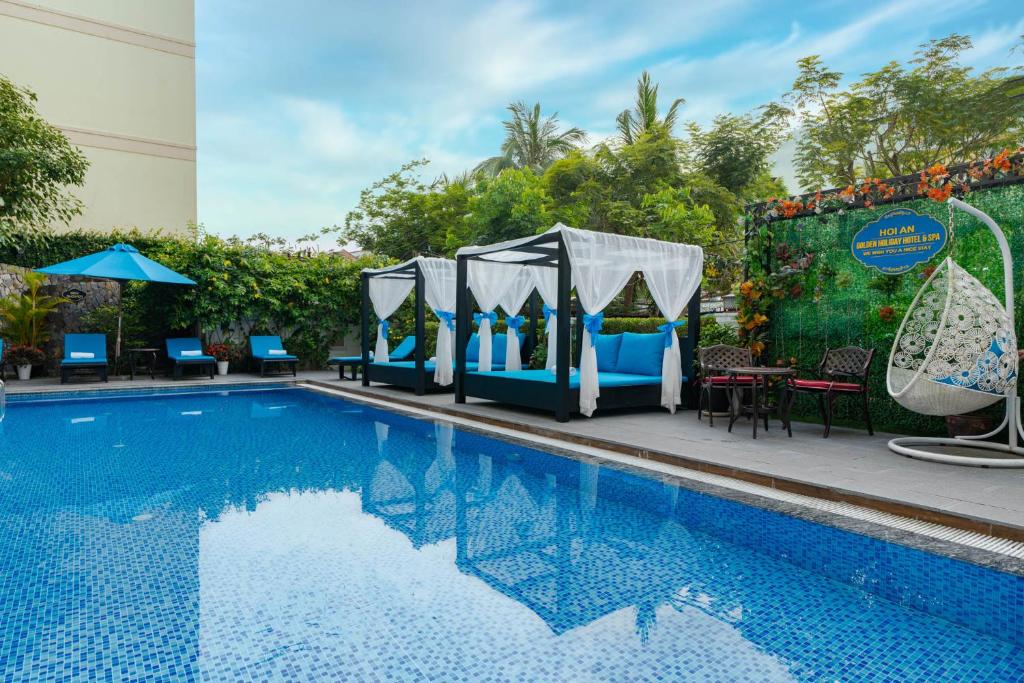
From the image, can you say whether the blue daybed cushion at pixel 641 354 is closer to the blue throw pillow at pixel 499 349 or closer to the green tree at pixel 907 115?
the blue throw pillow at pixel 499 349

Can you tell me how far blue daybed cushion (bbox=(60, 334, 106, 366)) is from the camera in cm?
1033

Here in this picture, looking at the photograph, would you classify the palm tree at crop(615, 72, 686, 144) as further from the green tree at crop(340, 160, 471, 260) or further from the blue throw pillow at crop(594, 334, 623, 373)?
the blue throw pillow at crop(594, 334, 623, 373)

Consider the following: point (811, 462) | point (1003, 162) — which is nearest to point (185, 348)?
point (811, 462)

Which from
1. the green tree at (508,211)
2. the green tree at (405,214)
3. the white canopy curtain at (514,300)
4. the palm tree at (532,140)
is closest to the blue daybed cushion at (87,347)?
the white canopy curtain at (514,300)

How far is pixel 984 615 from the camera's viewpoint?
8.05 feet

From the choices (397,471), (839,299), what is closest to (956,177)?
(839,299)

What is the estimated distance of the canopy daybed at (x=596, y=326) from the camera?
6684 millimetres

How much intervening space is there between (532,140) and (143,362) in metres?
20.7

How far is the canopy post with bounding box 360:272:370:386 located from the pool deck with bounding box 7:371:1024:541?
10.0ft

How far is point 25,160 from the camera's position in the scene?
1070cm

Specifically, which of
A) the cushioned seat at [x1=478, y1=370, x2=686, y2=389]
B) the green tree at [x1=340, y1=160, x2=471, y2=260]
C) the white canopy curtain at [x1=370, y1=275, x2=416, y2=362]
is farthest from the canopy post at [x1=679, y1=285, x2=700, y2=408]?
the green tree at [x1=340, y1=160, x2=471, y2=260]

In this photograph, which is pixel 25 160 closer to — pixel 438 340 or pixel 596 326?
pixel 438 340

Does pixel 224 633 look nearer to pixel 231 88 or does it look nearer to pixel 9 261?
pixel 9 261

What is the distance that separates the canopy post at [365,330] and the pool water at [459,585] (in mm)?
5847
